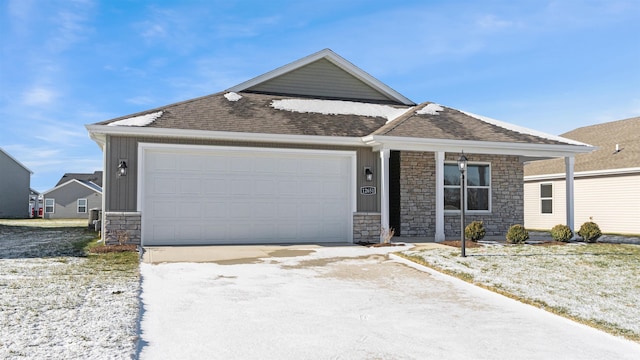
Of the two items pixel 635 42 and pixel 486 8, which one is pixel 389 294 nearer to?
pixel 486 8

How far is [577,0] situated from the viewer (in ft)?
42.8

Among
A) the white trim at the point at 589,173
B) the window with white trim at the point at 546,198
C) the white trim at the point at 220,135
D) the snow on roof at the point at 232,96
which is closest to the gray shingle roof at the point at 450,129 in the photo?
the white trim at the point at 220,135

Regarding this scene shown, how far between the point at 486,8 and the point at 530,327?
1037cm

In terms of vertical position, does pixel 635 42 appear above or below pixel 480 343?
above

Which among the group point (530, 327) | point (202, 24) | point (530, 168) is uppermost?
point (202, 24)

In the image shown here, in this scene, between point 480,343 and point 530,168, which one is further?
point 530,168

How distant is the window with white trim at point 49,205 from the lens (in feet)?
143

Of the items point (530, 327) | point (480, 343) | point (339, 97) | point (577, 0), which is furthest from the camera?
point (339, 97)

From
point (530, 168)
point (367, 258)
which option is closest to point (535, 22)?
point (367, 258)

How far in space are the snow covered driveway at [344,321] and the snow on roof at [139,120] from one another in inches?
197

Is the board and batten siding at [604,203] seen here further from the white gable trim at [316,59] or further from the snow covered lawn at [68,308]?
the snow covered lawn at [68,308]

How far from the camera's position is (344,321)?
5.95 m

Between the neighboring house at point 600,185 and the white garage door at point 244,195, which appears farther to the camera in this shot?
the neighboring house at point 600,185

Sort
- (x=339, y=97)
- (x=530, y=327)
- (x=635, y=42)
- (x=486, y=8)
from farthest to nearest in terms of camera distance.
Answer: (x=339, y=97)
(x=635, y=42)
(x=486, y=8)
(x=530, y=327)
